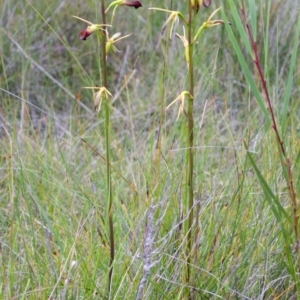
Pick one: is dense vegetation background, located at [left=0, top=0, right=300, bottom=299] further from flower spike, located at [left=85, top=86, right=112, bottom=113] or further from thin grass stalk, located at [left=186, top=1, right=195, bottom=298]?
flower spike, located at [left=85, top=86, right=112, bottom=113]

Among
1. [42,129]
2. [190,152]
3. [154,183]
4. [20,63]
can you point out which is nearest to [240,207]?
[154,183]

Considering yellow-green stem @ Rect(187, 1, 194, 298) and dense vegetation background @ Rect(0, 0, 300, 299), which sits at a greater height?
yellow-green stem @ Rect(187, 1, 194, 298)

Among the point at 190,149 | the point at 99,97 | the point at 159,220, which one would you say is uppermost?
the point at 99,97

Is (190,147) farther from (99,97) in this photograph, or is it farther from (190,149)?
(99,97)

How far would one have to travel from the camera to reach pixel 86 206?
218 cm

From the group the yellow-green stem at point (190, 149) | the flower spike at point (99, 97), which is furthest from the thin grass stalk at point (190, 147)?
the flower spike at point (99, 97)

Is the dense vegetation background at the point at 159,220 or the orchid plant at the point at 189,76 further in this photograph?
the dense vegetation background at the point at 159,220

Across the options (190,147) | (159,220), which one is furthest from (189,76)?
(159,220)

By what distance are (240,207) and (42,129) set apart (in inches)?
72.8

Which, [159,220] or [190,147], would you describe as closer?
[190,147]

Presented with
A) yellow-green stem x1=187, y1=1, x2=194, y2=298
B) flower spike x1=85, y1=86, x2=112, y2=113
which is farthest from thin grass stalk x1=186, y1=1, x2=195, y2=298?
flower spike x1=85, y1=86, x2=112, y2=113

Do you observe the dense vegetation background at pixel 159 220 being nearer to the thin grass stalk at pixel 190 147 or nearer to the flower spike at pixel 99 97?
the thin grass stalk at pixel 190 147

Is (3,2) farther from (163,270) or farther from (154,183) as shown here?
(163,270)

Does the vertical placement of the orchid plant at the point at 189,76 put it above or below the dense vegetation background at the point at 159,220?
above
